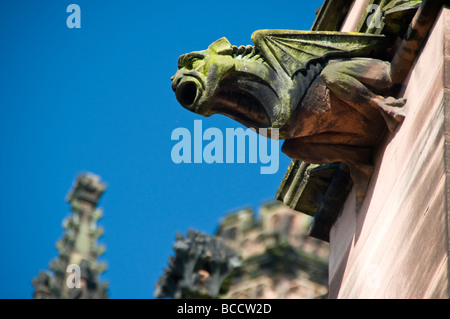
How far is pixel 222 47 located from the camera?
8758mm

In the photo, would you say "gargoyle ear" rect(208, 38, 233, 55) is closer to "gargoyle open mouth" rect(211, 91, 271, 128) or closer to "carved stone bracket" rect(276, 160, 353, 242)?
"gargoyle open mouth" rect(211, 91, 271, 128)

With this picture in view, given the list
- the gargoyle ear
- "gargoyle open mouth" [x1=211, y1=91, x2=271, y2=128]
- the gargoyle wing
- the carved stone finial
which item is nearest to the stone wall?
the gargoyle wing

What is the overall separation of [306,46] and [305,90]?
1.34ft

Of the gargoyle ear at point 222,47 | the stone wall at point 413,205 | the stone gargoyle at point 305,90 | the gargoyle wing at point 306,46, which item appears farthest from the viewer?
the gargoyle ear at point 222,47

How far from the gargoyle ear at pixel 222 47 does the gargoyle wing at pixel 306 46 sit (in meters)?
0.19

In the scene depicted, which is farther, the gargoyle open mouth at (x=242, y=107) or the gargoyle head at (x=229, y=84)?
the gargoyle open mouth at (x=242, y=107)

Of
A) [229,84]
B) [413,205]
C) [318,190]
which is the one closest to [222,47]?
[229,84]

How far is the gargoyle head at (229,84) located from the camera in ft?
28.0

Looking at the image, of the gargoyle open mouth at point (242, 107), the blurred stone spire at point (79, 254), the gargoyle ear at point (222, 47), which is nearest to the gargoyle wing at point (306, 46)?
the gargoyle ear at point (222, 47)

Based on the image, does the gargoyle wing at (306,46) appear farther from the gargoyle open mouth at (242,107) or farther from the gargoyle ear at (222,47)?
the gargoyle open mouth at (242,107)

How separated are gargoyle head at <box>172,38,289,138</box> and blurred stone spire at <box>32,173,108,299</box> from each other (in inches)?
1047

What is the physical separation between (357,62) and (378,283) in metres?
1.60

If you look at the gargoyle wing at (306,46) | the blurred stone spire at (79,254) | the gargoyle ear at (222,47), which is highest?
the gargoyle wing at (306,46)
